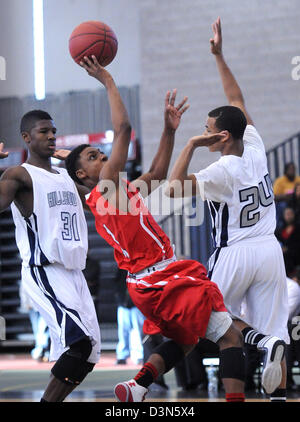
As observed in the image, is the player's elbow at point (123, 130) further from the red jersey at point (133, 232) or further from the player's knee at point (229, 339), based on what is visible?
the player's knee at point (229, 339)

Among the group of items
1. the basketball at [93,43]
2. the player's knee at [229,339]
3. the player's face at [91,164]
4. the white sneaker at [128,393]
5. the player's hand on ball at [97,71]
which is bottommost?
the white sneaker at [128,393]

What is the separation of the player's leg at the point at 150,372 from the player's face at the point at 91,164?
102cm

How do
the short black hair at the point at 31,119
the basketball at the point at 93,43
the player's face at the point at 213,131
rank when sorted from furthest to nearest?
1. the basketball at the point at 93,43
2. the player's face at the point at 213,131
3. the short black hair at the point at 31,119

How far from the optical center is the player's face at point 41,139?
4266mm

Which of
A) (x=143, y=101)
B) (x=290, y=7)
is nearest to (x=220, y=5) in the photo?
(x=290, y=7)

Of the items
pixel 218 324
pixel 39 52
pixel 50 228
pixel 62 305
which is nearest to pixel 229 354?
pixel 218 324

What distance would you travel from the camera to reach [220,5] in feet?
39.6

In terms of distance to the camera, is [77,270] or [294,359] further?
[294,359]

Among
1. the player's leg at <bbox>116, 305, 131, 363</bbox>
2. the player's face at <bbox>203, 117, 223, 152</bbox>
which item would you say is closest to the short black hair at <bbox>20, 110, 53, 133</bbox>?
the player's face at <bbox>203, 117, 223, 152</bbox>

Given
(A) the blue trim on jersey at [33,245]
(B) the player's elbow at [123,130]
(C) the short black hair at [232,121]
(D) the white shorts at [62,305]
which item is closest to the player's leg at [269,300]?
(C) the short black hair at [232,121]

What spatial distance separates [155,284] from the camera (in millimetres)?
3900

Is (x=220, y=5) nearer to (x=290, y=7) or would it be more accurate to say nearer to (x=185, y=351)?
(x=290, y=7)

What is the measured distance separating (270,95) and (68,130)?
142 inches

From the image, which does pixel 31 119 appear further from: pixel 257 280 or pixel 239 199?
pixel 257 280
